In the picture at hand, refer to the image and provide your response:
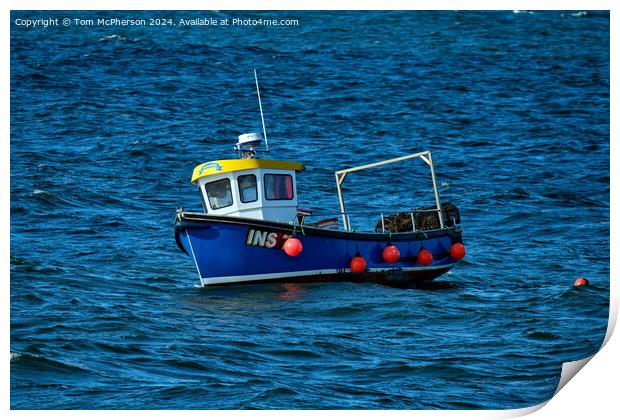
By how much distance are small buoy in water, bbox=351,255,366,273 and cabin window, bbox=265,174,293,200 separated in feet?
5.57

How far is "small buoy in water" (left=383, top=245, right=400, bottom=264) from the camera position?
22.8 m

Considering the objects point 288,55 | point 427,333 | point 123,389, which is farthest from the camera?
point 288,55

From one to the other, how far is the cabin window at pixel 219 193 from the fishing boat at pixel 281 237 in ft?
0.06

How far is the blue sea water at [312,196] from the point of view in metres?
15.7

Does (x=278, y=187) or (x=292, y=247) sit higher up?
(x=278, y=187)

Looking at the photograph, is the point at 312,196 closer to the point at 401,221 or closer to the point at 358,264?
the point at 401,221

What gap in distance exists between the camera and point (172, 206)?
85.4 ft

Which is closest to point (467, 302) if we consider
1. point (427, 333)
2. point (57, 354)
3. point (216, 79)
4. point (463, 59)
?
point (427, 333)

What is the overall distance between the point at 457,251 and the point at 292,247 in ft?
13.7

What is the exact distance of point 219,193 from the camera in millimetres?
22219

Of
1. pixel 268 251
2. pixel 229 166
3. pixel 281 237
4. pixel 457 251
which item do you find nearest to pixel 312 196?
pixel 457 251

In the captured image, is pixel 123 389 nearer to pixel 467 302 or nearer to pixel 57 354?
pixel 57 354

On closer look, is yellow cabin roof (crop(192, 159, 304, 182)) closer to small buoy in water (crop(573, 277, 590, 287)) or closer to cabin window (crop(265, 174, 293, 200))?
cabin window (crop(265, 174, 293, 200))

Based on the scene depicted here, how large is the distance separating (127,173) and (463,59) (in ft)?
28.0
